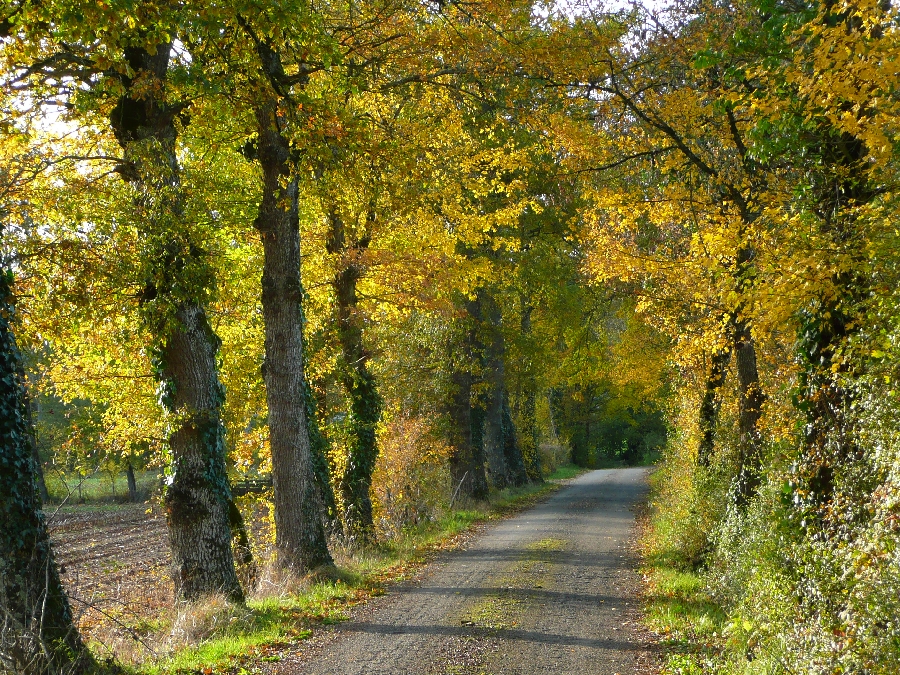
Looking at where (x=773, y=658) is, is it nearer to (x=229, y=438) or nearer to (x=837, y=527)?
(x=837, y=527)

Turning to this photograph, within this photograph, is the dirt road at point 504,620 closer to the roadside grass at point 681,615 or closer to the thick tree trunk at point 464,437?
the roadside grass at point 681,615

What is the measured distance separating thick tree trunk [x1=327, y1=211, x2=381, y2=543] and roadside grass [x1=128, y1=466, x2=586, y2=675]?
3.86 feet

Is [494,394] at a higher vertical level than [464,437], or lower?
higher

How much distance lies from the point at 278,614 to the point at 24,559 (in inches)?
157

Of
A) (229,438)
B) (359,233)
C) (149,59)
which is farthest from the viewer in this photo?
(229,438)

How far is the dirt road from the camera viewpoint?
7805 mm

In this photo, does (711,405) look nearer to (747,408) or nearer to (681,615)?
(747,408)

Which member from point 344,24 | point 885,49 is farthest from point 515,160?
point 885,49

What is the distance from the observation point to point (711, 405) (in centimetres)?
1627

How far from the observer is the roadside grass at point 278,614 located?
26.1ft

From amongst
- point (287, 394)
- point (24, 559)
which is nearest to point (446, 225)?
point (287, 394)

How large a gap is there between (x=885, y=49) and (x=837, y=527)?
415cm

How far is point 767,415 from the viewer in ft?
32.6

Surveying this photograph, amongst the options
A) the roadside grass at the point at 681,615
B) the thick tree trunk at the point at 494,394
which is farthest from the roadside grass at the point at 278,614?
the thick tree trunk at the point at 494,394
